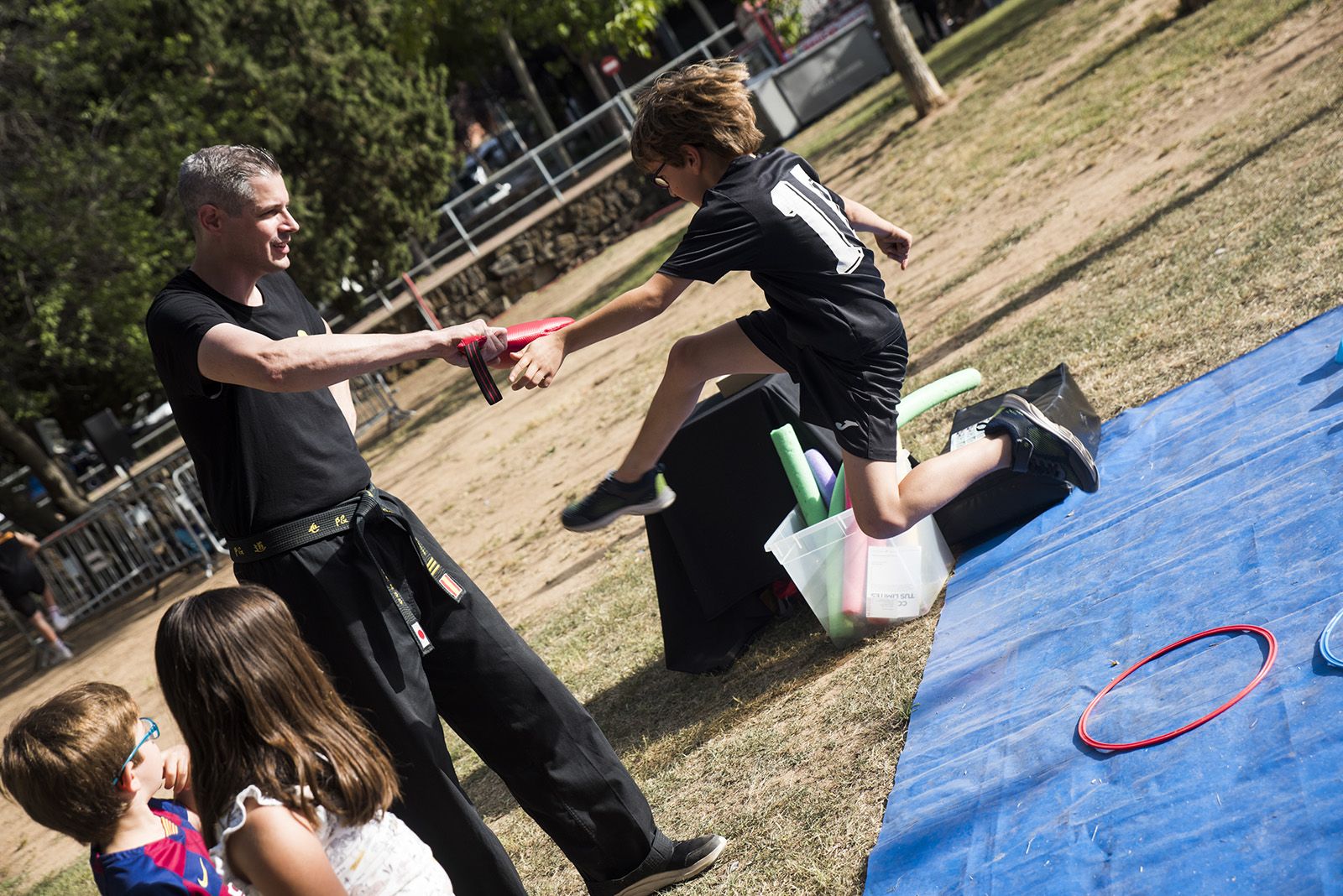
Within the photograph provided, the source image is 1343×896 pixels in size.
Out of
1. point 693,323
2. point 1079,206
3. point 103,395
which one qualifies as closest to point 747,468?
point 1079,206

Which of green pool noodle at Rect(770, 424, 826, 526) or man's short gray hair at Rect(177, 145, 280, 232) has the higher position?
man's short gray hair at Rect(177, 145, 280, 232)

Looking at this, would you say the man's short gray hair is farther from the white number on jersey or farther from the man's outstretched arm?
the white number on jersey

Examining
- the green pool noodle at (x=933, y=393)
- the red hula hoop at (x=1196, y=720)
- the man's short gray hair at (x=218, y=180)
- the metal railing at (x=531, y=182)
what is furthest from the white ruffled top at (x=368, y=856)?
the metal railing at (x=531, y=182)

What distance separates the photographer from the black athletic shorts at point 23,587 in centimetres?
1276

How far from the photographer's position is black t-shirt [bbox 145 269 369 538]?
2.79 m

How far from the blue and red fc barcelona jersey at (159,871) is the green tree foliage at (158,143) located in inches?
552

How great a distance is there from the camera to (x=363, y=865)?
2.33 metres

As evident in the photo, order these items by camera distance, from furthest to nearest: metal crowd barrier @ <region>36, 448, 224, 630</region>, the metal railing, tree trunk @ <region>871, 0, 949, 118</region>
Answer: the metal railing < tree trunk @ <region>871, 0, 949, 118</region> < metal crowd barrier @ <region>36, 448, 224, 630</region>

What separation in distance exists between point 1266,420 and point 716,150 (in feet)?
6.72

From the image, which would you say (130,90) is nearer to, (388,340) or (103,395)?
(103,395)

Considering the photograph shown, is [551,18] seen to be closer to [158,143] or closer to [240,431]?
[158,143]

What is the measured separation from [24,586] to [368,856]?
12.4 m

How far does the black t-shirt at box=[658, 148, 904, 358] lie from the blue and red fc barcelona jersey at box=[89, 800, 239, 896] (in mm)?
1969

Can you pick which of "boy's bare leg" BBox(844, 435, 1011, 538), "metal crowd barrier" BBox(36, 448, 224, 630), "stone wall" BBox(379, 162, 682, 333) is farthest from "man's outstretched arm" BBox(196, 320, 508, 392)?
"stone wall" BBox(379, 162, 682, 333)
